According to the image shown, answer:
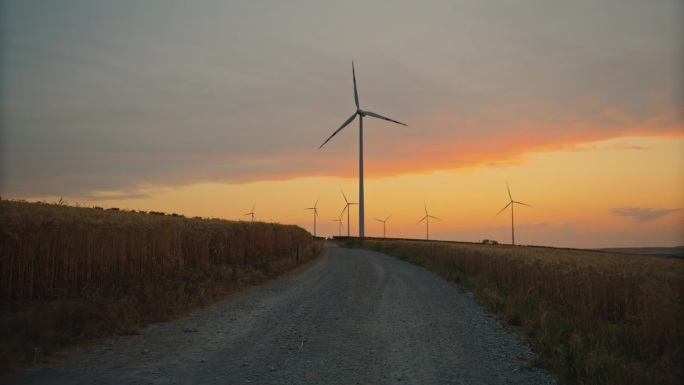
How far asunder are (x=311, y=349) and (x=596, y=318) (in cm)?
791

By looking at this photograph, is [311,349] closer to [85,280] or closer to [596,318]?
[85,280]

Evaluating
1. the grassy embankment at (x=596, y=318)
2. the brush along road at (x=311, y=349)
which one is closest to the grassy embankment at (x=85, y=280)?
the brush along road at (x=311, y=349)

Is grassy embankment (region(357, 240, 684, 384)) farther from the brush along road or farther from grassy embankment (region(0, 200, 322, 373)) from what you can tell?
grassy embankment (region(0, 200, 322, 373))

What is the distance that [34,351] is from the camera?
8008 millimetres

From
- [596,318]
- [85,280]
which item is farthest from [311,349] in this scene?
[596,318]

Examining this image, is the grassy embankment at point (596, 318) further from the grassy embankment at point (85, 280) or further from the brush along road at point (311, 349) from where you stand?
the grassy embankment at point (85, 280)

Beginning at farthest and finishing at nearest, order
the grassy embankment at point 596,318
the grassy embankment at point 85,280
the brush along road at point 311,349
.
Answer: the grassy embankment at point 85,280
the grassy embankment at point 596,318
the brush along road at point 311,349

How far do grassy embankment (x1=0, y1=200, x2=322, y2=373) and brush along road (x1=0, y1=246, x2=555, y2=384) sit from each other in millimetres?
712

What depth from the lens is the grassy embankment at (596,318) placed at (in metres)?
7.23

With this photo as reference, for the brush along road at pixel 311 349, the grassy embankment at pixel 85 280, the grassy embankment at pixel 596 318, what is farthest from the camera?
the grassy embankment at pixel 85 280

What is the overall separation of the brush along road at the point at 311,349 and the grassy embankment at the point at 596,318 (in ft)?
2.07

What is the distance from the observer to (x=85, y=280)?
12.4m

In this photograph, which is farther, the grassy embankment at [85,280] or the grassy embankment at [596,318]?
the grassy embankment at [85,280]

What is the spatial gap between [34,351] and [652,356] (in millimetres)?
11055
